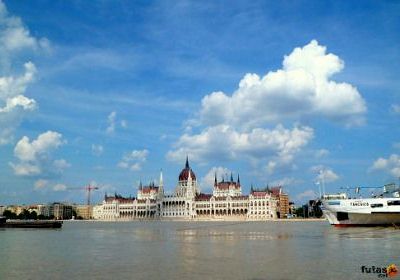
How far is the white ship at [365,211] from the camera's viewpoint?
85750 millimetres

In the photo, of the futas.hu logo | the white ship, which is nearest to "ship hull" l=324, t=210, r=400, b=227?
the white ship

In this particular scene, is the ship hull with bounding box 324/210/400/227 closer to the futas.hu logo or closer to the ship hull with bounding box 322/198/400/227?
the ship hull with bounding box 322/198/400/227

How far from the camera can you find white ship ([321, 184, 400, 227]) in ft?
281

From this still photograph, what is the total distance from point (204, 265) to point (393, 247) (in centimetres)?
2168

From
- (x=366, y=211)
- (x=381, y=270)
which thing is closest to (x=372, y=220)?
(x=366, y=211)

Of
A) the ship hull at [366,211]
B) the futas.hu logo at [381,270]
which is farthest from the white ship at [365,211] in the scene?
the futas.hu logo at [381,270]

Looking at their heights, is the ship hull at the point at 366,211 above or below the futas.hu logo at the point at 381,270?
above

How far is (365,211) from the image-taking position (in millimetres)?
87062

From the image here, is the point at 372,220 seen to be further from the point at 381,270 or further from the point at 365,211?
the point at 381,270

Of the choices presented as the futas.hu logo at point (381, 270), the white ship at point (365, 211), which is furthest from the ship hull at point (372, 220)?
the futas.hu logo at point (381, 270)

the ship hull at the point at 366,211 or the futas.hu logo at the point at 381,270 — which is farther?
the ship hull at the point at 366,211

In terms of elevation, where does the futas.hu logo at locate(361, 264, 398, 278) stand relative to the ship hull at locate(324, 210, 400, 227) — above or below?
below

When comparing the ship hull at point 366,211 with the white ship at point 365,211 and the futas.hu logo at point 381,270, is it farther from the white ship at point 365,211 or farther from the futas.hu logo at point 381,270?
the futas.hu logo at point 381,270

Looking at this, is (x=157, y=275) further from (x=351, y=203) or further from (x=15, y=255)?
(x=351, y=203)
